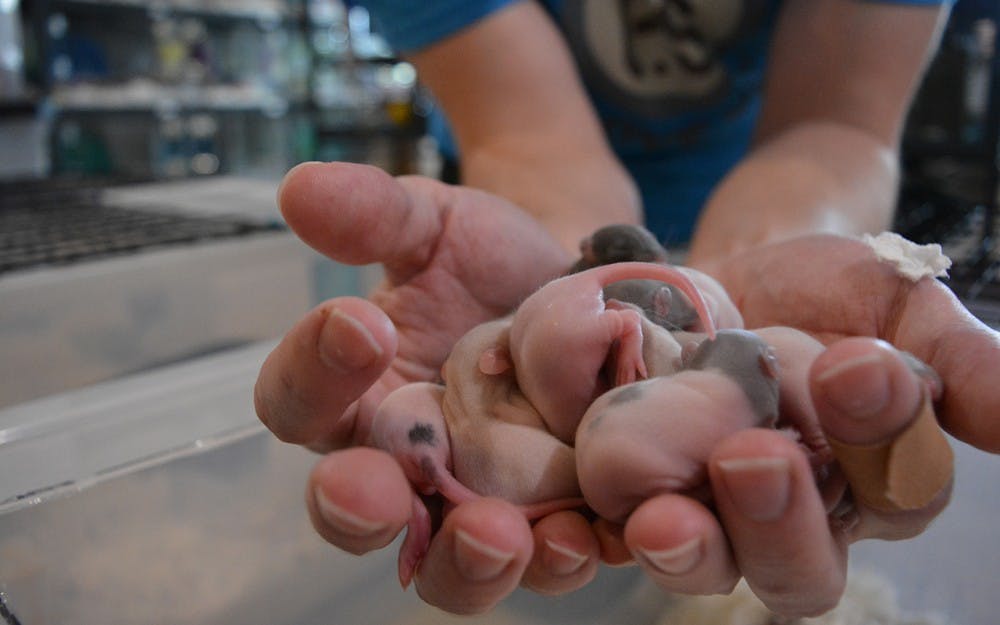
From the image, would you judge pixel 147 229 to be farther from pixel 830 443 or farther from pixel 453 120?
pixel 830 443

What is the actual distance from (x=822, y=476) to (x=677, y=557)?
0.29 ft

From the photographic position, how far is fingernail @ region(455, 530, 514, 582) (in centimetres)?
31

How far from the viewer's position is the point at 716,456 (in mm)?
302

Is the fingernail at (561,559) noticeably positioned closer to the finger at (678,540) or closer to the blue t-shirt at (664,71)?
the finger at (678,540)

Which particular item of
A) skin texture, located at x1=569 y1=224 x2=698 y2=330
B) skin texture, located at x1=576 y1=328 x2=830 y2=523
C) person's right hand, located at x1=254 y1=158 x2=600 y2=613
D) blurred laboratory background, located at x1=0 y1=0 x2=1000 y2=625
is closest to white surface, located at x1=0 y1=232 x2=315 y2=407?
blurred laboratory background, located at x1=0 y1=0 x2=1000 y2=625

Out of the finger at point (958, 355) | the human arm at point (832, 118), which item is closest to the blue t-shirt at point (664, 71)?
the human arm at point (832, 118)

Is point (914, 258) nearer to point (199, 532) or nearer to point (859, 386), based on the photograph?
point (859, 386)

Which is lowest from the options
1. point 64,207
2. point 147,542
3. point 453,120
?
point 64,207

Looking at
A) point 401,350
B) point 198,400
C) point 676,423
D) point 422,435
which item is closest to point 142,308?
point 198,400

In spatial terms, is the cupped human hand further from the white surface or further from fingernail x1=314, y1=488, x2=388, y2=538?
the white surface

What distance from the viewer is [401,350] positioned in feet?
1.63

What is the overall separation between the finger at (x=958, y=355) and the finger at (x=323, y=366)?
0.77 ft

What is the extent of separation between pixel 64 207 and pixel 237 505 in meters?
0.98

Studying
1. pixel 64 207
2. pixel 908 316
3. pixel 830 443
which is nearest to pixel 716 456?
pixel 830 443
